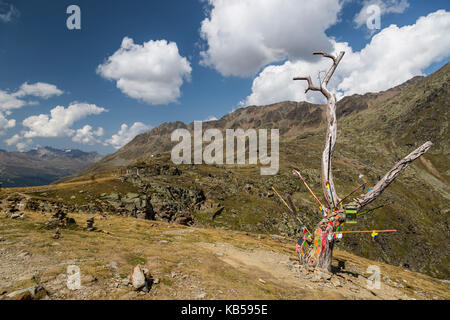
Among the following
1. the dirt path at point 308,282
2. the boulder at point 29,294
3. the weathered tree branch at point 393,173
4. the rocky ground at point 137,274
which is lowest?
the dirt path at point 308,282

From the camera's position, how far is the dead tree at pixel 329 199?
1413cm

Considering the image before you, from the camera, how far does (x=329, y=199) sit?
1524 centimetres

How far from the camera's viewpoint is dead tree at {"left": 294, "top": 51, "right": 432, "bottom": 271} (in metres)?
14.1

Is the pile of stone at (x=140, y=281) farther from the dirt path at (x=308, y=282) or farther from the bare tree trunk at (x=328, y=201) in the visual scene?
the bare tree trunk at (x=328, y=201)

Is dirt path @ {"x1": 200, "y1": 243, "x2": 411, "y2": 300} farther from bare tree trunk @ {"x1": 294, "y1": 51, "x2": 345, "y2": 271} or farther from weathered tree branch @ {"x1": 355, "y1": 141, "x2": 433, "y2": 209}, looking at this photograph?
weathered tree branch @ {"x1": 355, "y1": 141, "x2": 433, "y2": 209}

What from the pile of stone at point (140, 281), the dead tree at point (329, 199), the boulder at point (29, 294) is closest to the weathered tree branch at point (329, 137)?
the dead tree at point (329, 199)

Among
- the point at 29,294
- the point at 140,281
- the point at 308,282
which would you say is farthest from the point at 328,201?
the point at 29,294

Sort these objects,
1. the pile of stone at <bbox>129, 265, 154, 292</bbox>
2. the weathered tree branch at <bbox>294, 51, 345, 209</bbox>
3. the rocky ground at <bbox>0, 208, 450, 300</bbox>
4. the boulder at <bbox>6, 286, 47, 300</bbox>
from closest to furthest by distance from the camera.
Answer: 1. the boulder at <bbox>6, 286, 47, 300</bbox>
2. the rocky ground at <bbox>0, 208, 450, 300</bbox>
3. the pile of stone at <bbox>129, 265, 154, 292</bbox>
4. the weathered tree branch at <bbox>294, 51, 345, 209</bbox>

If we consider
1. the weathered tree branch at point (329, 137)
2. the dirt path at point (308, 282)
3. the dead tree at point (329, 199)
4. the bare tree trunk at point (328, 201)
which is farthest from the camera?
the weathered tree branch at point (329, 137)

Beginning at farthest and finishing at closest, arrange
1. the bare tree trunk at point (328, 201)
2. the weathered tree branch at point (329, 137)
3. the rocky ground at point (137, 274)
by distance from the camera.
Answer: the weathered tree branch at point (329, 137) → the bare tree trunk at point (328, 201) → the rocky ground at point (137, 274)

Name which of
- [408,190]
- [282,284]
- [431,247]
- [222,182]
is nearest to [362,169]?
[408,190]

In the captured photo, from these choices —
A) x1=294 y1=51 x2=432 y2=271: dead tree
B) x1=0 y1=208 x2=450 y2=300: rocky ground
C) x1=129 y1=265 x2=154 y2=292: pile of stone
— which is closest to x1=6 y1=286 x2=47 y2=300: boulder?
x1=0 y1=208 x2=450 y2=300: rocky ground
